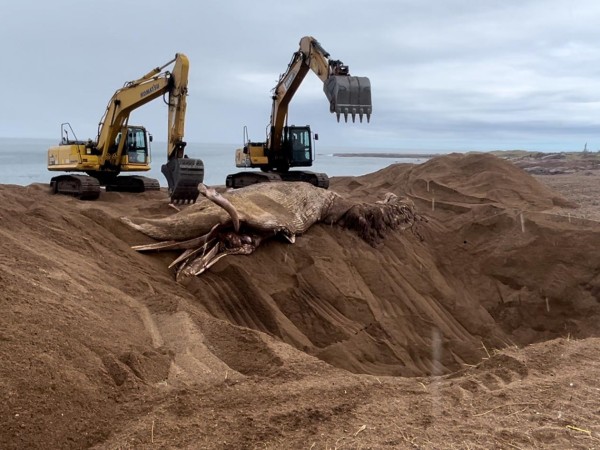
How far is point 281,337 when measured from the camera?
24.8ft

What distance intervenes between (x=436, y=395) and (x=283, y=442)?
56.1 inches

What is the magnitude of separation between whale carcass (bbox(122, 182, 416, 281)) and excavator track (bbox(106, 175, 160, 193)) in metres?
7.45

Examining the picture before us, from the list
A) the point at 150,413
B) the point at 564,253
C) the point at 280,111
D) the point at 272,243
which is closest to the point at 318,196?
the point at 272,243

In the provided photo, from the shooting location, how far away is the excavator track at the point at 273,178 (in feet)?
53.1

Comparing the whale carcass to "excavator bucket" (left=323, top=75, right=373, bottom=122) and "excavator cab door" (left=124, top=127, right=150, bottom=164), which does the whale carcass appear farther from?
"excavator cab door" (left=124, top=127, right=150, bottom=164)

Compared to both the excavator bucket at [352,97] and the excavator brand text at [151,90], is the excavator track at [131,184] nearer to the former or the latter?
the excavator brand text at [151,90]

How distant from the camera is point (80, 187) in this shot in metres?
14.6

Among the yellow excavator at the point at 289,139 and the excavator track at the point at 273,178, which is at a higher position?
the yellow excavator at the point at 289,139

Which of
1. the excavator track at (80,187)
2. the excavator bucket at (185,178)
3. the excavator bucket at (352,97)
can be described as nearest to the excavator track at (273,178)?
the excavator bucket at (185,178)

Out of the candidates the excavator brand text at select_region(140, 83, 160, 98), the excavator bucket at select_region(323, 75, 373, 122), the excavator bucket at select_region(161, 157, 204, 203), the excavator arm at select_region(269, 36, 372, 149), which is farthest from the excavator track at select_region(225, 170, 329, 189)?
the excavator bucket at select_region(323, 75, 373, 122)

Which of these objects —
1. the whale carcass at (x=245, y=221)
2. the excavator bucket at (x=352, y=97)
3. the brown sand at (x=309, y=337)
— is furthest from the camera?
the excavator bucket at (x=352, y=97)

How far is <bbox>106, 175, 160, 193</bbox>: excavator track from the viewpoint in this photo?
1703 centimetres

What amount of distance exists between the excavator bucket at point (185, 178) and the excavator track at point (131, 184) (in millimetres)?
4855

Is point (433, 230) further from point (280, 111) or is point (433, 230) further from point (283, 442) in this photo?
point (283, 442)
